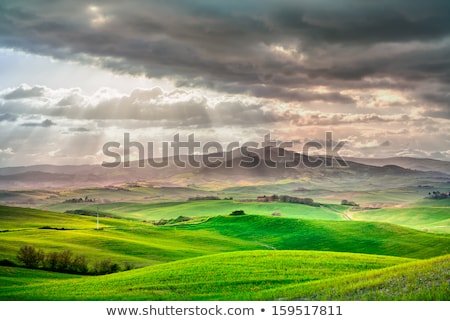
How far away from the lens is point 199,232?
8688cm

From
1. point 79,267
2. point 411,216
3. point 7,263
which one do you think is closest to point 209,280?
point 79,267

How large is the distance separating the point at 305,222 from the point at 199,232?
20227 millimetres

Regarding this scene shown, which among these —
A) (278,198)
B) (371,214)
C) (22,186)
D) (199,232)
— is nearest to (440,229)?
(371,214)

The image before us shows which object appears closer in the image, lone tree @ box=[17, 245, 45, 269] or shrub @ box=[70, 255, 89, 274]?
shrub @ box=[70, 255, 89, 274]

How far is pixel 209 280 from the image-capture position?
27.8 meters

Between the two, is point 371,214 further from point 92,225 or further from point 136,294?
point 136,294

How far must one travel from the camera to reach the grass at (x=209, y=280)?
963 inches

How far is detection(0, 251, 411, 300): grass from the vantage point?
24.5 m

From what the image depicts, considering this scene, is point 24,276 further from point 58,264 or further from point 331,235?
point 331,235

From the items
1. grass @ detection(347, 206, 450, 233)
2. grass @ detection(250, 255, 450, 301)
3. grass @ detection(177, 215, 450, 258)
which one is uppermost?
grass @ detection(250, 255, 450, 301)

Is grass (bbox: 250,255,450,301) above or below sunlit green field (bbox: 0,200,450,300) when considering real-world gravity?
above

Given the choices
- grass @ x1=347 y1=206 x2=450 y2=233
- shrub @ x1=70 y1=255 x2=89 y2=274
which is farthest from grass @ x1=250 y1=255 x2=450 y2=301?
grass @ x1=347 y1=206 x2=450 y2=233

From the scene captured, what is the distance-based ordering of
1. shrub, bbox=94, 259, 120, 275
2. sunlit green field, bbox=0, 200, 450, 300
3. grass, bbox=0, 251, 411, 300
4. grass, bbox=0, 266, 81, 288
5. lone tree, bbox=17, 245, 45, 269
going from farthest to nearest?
lone tree, bbox=17, 245, 45, 269
shrub, bbox=94, 259, 120, 275
grass, bbox=0, 266, 81, 288
grass, bbox=0, 251, 411, 300
sunlit green field, bbox=0, 200, 450, 300

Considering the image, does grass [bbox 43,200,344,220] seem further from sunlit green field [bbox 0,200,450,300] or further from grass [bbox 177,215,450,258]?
grass [bbox 177,215,450,258]
